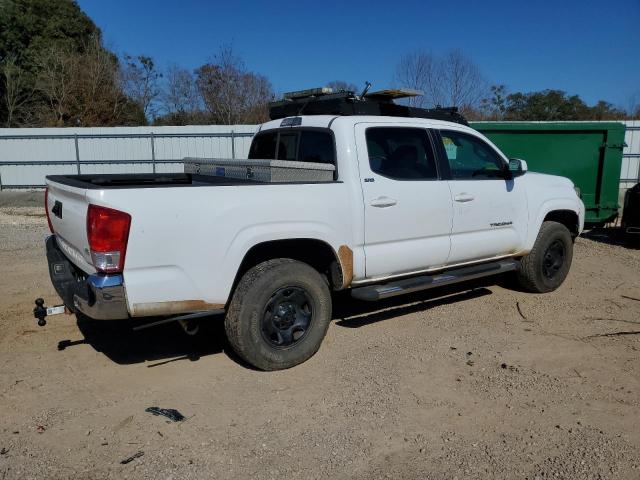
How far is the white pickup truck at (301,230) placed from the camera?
3.52 m

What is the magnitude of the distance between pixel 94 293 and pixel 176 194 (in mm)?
814

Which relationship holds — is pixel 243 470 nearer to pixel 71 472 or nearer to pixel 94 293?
pixel 71 472

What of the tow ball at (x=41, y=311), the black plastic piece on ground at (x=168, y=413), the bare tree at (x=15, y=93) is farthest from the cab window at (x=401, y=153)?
the bare tree at (x=15, y=93)

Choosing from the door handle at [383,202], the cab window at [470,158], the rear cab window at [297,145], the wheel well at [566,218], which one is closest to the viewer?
the door handle at [383,202]

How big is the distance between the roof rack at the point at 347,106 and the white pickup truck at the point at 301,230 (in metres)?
0.16

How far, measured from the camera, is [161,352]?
4.72 m

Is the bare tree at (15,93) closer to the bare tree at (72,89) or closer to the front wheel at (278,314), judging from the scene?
the bare tree at (72,89)

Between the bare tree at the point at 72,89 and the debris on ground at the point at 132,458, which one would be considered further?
the bare tree at the point at 72,89

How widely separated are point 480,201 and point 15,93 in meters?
28.7

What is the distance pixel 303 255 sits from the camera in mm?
4535

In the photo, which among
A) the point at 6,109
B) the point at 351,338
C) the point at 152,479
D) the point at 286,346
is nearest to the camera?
the point at 152,479

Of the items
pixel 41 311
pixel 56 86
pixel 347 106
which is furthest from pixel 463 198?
pixel 56 86

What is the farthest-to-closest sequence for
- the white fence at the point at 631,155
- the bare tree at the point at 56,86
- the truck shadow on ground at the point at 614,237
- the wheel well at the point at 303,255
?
the bare tree at the point at 56,86, the white fence at the point at 631,155, the truck shadow on ground at the point at 614,237, the wheel well at the point at 303,255

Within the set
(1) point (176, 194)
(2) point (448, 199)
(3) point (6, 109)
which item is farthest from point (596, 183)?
(3) point (6, 109)
